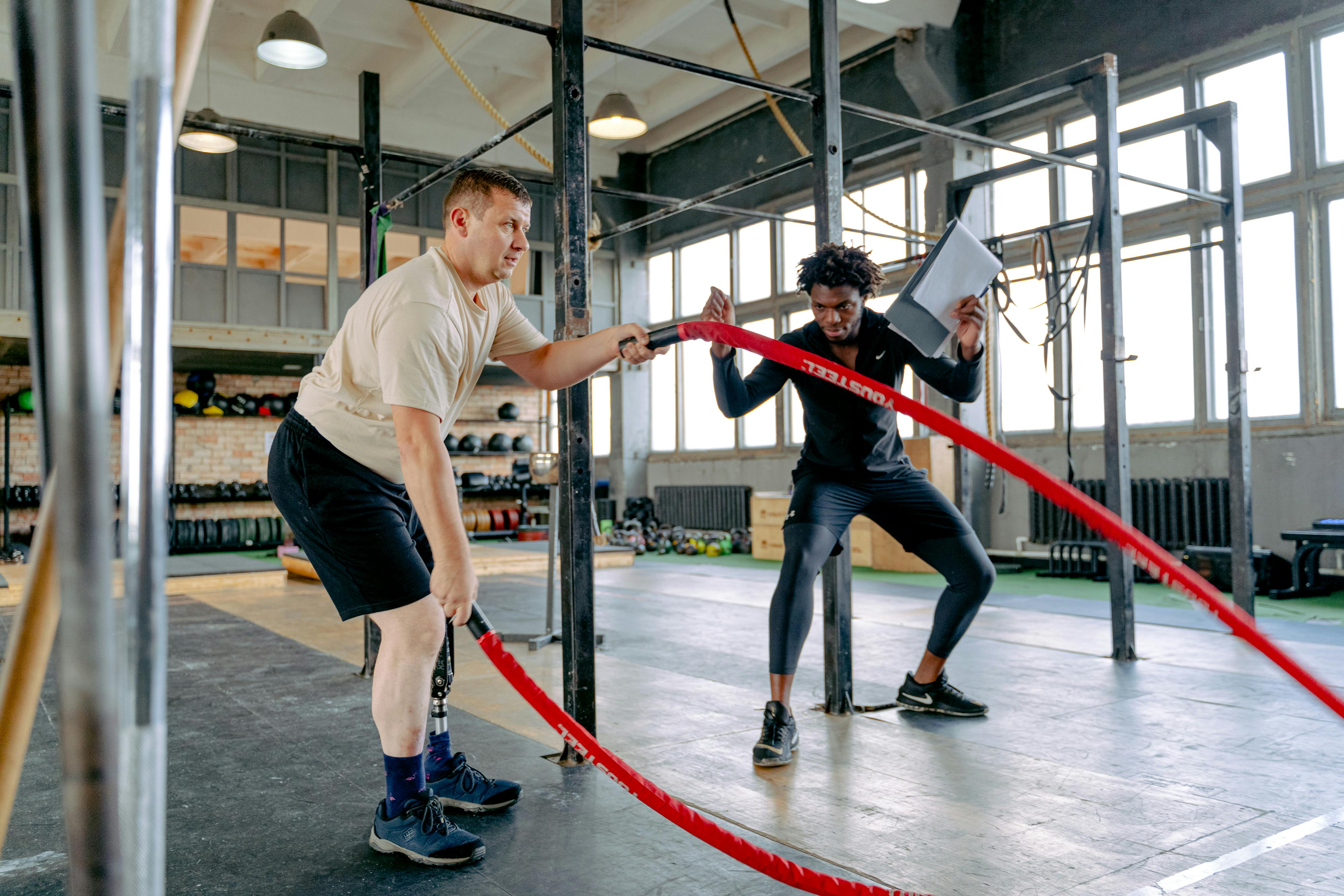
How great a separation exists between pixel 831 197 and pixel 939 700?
75.5 inches

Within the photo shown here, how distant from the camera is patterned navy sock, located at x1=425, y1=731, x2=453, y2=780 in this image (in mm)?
2627

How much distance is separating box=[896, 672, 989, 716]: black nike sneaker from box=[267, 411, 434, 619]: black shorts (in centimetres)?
209

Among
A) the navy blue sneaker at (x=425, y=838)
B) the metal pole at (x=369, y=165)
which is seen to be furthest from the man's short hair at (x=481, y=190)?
the metal pole at (x=369, y=165)

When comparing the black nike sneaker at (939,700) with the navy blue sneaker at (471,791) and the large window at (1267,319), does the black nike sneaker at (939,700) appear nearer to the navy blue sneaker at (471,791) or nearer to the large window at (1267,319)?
the navy blue sneaker at (471,791)

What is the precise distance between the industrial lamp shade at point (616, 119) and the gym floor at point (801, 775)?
5.97m

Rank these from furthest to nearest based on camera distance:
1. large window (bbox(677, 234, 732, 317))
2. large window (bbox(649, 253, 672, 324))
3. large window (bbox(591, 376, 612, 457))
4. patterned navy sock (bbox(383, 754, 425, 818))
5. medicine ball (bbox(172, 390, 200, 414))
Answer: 1. large window (bbox(591, 376, 612, 457))
2. large window (bbox(649, 253, 672, 324))
3. large window (bbox(677, 234, 732, 317))
4. medicine ball (bbox(172, 390, 200, 414))
5. patterned navy sock (bbox(383, 754, 425, 818))

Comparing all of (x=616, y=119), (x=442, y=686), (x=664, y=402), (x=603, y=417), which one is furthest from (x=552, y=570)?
(x=603, y=417)

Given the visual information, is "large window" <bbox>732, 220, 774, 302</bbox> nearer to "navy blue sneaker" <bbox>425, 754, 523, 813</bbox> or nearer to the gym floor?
the gym floor

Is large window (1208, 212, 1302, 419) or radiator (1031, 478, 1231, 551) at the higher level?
large window (1208, 212, 1302, 419)

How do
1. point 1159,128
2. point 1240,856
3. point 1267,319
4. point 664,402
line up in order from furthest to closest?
1. point 664,402
2. point 1267,319
3. point 1159,128
4. point 1240,856

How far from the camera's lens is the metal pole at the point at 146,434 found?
0.46 m

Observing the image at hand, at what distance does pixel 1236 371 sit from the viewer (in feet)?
18.4

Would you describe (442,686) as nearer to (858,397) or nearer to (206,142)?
(858,397)

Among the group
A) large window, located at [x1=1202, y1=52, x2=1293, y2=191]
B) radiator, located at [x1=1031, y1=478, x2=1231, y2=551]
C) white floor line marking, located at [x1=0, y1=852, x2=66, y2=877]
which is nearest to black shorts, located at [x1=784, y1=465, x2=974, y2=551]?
white floor line marking, located at [x1=0, y1=852, x2=66, y2=877]
